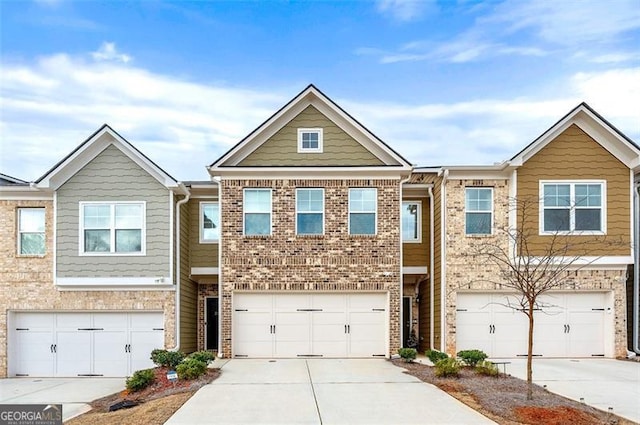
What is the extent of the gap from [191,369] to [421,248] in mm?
8730

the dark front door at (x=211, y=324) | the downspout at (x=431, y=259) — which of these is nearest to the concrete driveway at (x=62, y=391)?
the dark front door at (x=211, y=324)

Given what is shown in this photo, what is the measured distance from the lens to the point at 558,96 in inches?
734

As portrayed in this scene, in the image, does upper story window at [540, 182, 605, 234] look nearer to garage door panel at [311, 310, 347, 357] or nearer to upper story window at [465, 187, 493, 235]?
upper story window at [465, 187, 493, 235]

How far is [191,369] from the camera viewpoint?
12.7 meters

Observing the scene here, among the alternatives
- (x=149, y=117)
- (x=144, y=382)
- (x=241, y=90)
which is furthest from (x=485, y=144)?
(x=144, y=382)

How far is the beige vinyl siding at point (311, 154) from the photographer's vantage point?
16.6 metres

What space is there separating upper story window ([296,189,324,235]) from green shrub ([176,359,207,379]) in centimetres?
514

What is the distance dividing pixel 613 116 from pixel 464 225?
5.79 meters

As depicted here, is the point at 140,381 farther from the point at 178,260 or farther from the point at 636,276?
the point at 636,276

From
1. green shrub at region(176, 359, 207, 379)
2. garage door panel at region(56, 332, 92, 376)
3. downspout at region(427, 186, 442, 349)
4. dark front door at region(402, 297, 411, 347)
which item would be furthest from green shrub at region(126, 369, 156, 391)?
dark front door at region(402, 297, 411, 347)

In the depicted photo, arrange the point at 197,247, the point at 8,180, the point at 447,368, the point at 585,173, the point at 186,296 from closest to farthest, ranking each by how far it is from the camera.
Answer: the point at 447,368
the point at 585,173
the point at 186,296
the point at 197,247
the point at 8,180

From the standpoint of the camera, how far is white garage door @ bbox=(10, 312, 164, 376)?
16.2m

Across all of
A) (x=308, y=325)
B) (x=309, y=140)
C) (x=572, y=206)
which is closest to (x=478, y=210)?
(x=572, y=206)

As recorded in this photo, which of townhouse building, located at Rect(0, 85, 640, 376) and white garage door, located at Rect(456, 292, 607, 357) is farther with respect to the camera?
white garage door, located at Rect(456, 292, 607, 357)
